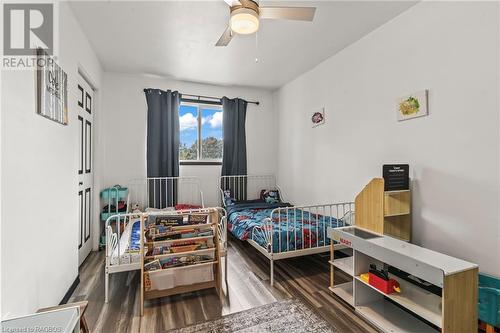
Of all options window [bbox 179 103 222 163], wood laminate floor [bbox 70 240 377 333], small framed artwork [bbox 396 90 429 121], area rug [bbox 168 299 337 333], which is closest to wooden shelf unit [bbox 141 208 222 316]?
wood laminate floor [bbox 70 240 377 333]

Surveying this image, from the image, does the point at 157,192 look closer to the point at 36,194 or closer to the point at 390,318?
the point at 36,194

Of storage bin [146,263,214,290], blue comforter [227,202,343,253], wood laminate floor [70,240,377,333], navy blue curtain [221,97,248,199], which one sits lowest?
wood laminate floor [70,240,377,333]

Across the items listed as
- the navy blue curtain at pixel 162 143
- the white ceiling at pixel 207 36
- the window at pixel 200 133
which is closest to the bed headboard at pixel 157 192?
the navy blue curtain at pixel 162 143

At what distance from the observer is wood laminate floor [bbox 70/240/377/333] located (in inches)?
73.7

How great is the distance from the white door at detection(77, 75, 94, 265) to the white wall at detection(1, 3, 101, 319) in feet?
1.58

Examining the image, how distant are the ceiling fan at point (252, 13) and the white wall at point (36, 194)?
4.59 feet

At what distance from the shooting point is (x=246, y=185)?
459 centimetres

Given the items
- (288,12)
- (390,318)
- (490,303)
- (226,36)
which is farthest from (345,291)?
(226,36)

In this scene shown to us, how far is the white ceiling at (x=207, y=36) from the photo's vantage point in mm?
2223

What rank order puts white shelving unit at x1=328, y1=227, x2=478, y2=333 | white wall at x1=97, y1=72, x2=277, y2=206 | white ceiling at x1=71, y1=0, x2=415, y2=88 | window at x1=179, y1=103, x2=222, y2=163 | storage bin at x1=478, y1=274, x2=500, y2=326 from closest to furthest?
1. white shelving unit at x1=328, y1=227, x2=478, y2=333
2. storage bin at x1=478, y1=274, x2=500, y2=326
3. white ceiling at x1=71, y1=0, x2=415, y2=88
4. white wall at x1=97, y1=72, x2=277, y2=206
5. window at x1=179, y1=103, x2=222, y2=163

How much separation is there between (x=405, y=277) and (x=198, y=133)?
3.67m

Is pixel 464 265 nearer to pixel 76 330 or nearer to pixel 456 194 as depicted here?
pixel 456 194

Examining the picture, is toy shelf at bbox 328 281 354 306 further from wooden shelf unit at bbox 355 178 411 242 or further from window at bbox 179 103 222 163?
window at bbox 179 103 222 163

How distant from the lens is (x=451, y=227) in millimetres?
2010
